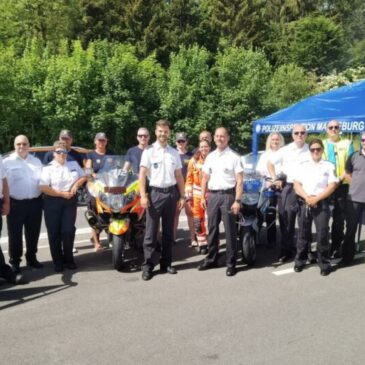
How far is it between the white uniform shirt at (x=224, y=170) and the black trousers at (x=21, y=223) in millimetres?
2200

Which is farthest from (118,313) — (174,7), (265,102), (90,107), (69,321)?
(174,7)

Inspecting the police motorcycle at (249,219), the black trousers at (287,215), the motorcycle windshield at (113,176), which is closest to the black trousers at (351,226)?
the black trousers at (287,215)

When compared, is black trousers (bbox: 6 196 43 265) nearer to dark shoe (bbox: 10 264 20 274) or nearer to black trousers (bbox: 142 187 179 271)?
dark shoe (bbox: 10 264 20 274)

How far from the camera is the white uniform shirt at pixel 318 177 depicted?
5.23 meters

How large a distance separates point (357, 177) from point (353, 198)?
10.4 inches

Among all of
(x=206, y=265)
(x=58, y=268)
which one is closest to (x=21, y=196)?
(x=58, y=268)

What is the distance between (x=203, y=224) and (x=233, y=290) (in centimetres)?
176

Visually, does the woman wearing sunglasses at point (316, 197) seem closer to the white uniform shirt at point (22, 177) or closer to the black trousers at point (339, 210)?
the black trousers at point (339, 210)

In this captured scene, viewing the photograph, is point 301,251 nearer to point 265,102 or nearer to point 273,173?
point 273,173

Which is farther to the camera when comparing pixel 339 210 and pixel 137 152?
pixel 137 152

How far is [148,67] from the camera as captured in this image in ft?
66.4

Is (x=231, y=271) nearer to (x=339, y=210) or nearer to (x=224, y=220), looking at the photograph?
(x=224, y=220)

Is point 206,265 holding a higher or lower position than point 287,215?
lower

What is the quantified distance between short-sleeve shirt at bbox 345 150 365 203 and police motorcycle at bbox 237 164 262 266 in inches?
47.4
